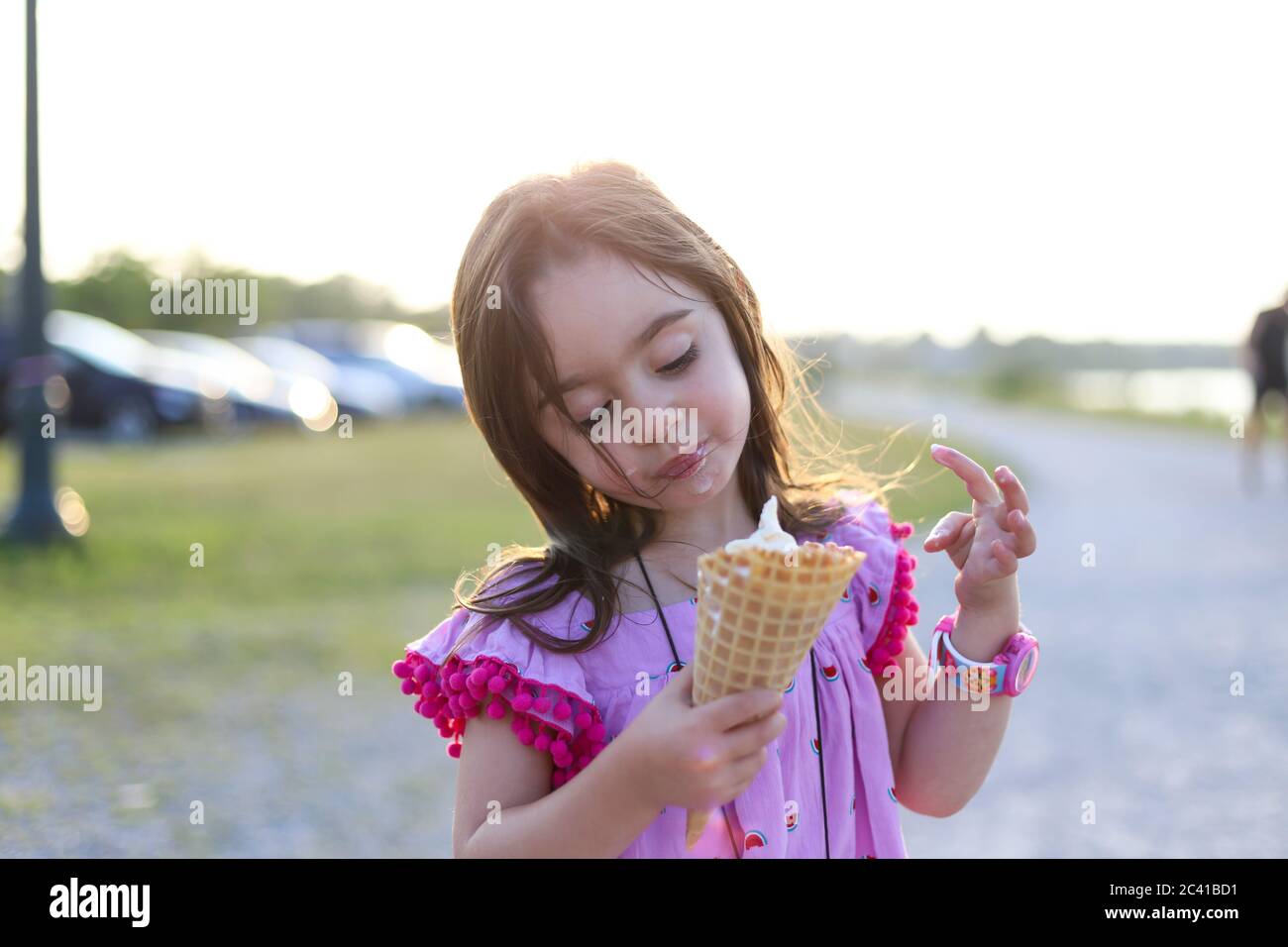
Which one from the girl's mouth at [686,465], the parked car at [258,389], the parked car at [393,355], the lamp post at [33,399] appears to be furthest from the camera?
the parked car at [393,355]

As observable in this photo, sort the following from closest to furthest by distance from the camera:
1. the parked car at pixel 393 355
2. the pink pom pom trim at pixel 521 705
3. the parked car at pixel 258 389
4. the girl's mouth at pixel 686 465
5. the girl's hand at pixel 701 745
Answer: the girl's hand at pixel 701 745
the pink pom pom trim at pixel 521 705
the girl's mouth at pixel 686 465
the parked car at pixel 258 389
the parked car at pixel 393 355

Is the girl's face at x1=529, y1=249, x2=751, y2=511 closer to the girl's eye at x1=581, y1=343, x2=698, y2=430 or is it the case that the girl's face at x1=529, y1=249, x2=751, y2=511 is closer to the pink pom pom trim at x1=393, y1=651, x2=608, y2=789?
the girl's eye at x1=581, y1=343, x2=698, y2=430

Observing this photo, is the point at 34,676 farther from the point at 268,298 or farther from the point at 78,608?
the point at 268,298

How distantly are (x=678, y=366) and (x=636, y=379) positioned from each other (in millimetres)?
96

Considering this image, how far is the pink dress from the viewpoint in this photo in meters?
1.92

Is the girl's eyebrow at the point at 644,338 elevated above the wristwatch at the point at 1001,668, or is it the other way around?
the girl's eyebrow at the point at 644,338

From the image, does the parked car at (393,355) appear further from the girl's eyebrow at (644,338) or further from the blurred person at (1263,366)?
the girl's eyebrow at (644,338)

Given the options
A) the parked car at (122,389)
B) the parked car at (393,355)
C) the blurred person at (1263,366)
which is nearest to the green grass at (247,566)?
the parked car at (122,389)

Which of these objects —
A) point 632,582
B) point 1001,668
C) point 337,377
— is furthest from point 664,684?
point 337,377

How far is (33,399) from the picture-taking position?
8.35 m

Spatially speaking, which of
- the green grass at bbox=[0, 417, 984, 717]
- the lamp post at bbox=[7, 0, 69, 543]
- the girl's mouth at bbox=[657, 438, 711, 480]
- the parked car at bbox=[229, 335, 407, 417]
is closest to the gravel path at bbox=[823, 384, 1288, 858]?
the green grass at bbox=[0, 417, 984, 717]

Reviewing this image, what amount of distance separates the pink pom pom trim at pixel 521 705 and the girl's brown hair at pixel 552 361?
8 cm

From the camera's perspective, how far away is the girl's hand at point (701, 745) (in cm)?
165

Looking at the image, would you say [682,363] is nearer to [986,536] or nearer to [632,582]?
[632,582]
